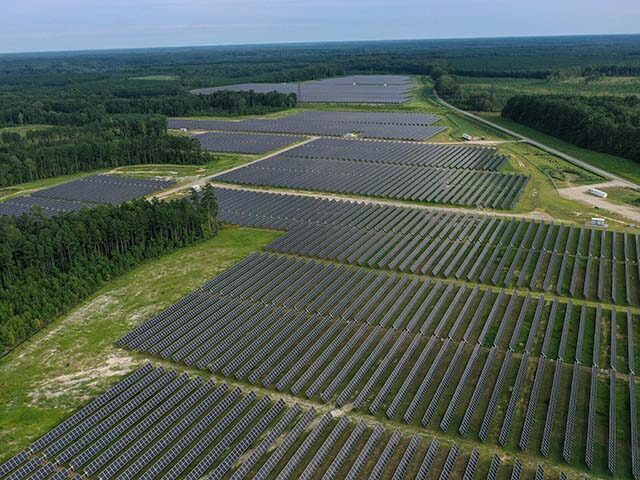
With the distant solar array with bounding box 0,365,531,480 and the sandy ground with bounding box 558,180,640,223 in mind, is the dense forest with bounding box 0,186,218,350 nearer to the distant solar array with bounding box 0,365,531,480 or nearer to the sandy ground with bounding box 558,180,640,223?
the distant solar array with bounding box 0,365,531,480

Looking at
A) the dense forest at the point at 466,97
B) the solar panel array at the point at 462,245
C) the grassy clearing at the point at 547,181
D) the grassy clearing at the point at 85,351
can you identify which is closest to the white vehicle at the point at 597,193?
the grassy clearing at the point at 547,181

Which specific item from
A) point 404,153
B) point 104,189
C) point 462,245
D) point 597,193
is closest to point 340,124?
point 404,153

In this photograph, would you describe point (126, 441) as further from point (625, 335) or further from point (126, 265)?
point (625, 335)

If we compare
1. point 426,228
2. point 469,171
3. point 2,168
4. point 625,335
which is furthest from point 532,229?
point 2,168

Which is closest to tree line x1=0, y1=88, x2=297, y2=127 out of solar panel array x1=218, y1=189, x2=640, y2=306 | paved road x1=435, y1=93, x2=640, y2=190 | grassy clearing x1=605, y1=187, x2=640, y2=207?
paved road x1=435, y1=93, x2=640, y2=190

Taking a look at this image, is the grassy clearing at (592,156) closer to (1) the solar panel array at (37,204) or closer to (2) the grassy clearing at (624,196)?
(2) the grassy clearing at (624,196)
